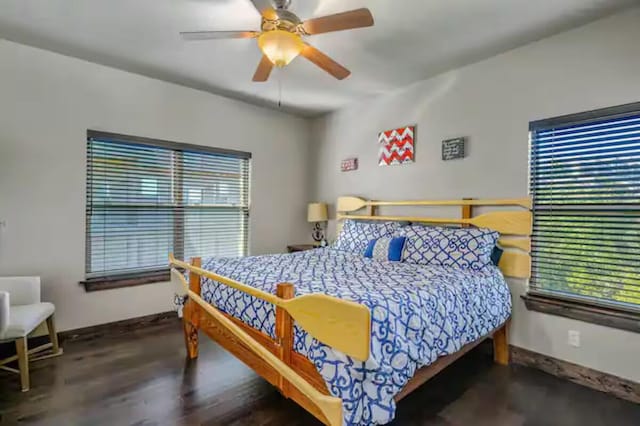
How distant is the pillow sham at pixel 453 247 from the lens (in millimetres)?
2584

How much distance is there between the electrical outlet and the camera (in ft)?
8.05

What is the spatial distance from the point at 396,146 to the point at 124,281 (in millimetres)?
3161

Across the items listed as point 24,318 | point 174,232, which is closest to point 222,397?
point 24,318

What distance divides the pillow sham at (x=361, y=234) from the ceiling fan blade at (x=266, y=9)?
2.09 metres

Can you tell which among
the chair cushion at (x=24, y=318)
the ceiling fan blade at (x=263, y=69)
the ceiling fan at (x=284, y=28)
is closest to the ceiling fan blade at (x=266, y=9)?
the ceiling fan at (x=284, y=28)

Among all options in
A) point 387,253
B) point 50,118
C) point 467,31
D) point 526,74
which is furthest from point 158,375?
point 526,74

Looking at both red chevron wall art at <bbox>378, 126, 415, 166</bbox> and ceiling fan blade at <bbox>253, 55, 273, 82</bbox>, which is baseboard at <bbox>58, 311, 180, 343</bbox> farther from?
red chevron wall art at <bbox>378, 126, 415, 166</bbox>

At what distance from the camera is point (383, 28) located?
2.48 meters

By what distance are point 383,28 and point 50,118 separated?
293cm

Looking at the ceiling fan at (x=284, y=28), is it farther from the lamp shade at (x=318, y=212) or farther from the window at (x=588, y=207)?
the lamp shade at (x=318, y=212)

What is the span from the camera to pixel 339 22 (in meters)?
1.92

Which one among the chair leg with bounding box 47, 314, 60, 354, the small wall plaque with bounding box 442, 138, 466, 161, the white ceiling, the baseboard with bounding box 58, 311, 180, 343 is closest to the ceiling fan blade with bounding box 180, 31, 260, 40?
the white ceiling

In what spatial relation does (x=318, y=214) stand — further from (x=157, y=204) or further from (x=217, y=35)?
(x=217, y=35)

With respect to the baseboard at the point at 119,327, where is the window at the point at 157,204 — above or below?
above
